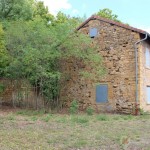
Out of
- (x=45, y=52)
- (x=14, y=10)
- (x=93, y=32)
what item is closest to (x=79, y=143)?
(x=45, y=52)

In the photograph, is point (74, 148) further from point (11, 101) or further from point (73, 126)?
point (11, 101)

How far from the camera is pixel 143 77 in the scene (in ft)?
58.3

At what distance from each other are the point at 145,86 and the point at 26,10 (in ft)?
39.3

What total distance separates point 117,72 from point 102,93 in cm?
158

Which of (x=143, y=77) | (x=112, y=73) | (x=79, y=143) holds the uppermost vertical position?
(x=112, y=73)

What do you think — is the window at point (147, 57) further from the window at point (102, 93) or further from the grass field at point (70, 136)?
the grass field at point (70, 136)

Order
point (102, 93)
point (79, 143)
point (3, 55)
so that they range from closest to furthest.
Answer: point (79, 143), point (3, 55), point (102, 93)

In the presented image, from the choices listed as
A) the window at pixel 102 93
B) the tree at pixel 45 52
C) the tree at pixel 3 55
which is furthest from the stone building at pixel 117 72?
the tree at pixel 3 55

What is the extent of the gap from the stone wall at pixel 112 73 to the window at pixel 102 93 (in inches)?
7.7

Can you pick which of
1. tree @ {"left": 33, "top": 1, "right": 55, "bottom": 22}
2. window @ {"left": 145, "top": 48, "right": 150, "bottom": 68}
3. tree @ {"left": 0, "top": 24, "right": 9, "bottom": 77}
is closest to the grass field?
tree @ {"left": 0, "top": 24, "right": 9, "bottom": 77}

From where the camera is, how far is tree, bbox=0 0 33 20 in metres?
24.0

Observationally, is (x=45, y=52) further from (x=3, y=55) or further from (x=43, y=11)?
(x=43, y=11)

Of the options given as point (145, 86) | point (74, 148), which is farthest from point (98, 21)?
point (74, 148)

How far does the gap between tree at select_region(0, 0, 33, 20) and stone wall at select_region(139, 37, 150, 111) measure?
1072cm
